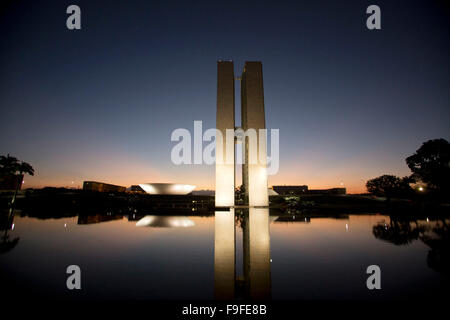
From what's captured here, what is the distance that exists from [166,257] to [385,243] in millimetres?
5149

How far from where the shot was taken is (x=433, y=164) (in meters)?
27.1

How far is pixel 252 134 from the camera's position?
21.2 meters

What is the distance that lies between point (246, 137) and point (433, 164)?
2460cm

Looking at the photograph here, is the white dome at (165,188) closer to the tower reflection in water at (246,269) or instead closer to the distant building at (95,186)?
the distant building at (95,186)

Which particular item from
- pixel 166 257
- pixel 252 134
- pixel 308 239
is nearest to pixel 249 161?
pixel 252 134

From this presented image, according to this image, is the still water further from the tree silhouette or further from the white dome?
the tree silhouette

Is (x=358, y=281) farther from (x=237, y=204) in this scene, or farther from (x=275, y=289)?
(x=237, y=204)

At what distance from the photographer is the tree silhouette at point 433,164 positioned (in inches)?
974

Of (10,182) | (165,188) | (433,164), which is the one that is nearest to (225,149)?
(165,188)

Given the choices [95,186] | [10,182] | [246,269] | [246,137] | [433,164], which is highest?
[246,137]

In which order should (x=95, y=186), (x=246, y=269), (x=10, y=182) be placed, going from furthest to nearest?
(x=95, y=186)
(x=10, y=182)
(x=246, y=269)

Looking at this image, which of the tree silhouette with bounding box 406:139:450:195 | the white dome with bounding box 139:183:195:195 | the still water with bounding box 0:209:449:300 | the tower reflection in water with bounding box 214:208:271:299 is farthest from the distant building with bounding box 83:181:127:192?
the tree silhouette with bounding box 406:139:450:195

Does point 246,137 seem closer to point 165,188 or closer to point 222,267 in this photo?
point 165,188
